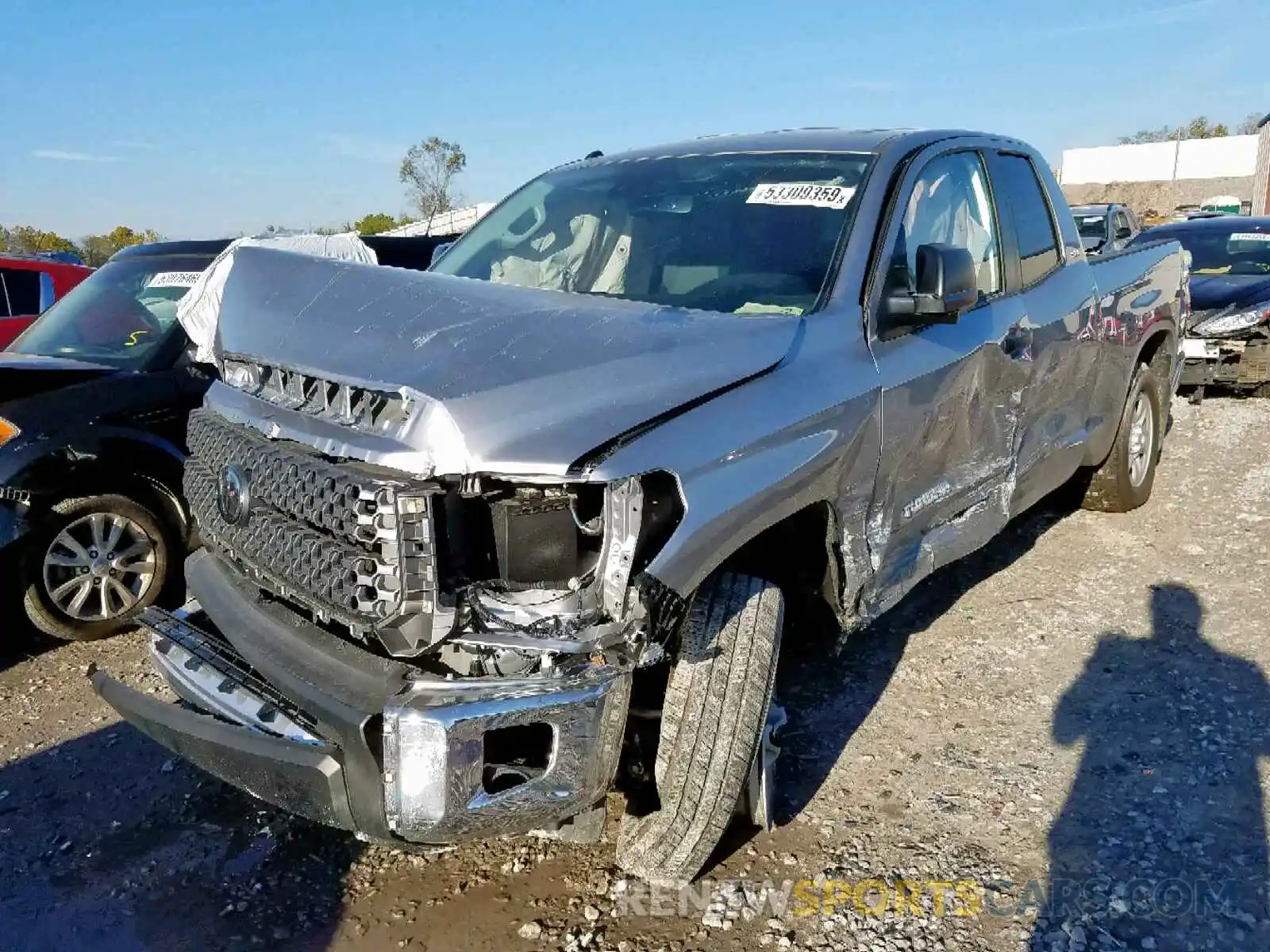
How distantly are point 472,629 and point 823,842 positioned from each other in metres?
1.34

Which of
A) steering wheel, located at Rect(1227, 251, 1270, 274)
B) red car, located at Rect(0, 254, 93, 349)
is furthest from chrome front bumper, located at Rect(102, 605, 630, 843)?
steering wheel, located at Rect(1227, 251, 1270, 274)

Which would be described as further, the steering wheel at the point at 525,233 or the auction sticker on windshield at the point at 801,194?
the steering wheel at the point at 525,233

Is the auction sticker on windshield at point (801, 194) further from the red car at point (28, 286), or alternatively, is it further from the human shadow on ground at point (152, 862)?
the red car at point (28, 286)

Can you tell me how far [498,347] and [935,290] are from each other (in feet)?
4.57

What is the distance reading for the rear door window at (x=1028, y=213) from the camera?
4.11 metres

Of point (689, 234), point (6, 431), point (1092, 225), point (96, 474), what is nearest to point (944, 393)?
point (689, 234)

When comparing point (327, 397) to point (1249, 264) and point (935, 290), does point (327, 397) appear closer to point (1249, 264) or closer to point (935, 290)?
point (935, 290)

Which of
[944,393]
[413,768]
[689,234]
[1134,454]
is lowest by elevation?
[1134,454]

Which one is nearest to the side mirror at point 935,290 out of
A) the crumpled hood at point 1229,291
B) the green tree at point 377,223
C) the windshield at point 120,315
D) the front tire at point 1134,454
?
the front tire at point 1134,454

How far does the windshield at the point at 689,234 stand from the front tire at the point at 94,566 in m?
1.91

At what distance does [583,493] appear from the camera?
2.28 meters

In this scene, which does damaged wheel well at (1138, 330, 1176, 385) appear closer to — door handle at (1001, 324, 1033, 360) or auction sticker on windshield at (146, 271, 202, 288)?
door handle at (1001, 324, 1033, 360)

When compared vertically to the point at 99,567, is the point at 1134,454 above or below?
above

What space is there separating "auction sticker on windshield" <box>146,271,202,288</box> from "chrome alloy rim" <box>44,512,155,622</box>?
140cm
